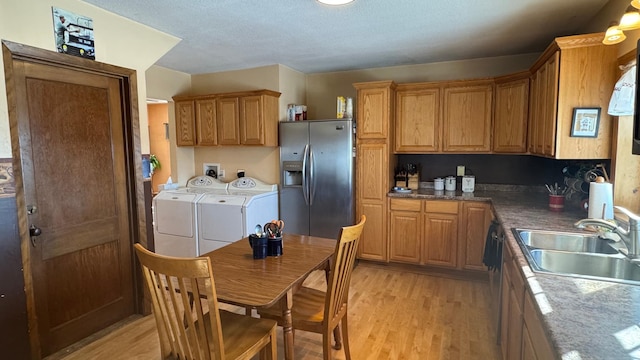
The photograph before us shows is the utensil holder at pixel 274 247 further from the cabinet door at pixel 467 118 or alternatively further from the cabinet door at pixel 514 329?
the cabinet door at pixel 467 118

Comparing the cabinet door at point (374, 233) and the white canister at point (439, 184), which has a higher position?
the white canister at point (439, 184)

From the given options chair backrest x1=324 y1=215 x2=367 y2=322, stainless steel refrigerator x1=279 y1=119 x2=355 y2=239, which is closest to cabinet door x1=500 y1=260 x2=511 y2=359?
chair backrest x1=324 y1=215 x2=367 y2=322

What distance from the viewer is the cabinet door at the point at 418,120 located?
12.4 feet

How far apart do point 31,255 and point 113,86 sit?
1292 mm

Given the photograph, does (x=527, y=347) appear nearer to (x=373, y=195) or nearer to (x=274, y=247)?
(x=274, y=247)

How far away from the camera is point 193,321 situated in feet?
4.84

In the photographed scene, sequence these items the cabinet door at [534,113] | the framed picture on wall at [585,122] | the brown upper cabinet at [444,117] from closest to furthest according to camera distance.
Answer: the framed picture on wall at [585,122]
the cabinet door at [534,113]
the brown upper cabinet at [444,117]

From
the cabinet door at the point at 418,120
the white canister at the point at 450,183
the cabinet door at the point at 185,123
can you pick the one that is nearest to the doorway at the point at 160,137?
the cabinet door at the point at 185,123

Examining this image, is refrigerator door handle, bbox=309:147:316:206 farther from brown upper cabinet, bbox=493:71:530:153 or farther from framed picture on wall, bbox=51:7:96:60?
framed picture on wall, bbox=51:7:96:60

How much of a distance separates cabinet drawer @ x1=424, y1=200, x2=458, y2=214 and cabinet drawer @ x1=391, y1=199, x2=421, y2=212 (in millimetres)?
92

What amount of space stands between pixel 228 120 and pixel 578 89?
3.46 m

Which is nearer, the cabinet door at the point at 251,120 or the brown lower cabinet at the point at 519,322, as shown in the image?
the brown lower cabinet at the point at 519,322

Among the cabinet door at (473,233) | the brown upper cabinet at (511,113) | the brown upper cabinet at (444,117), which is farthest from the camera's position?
the brown upper cabinet at (444,117)

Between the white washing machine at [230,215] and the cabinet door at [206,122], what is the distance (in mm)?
747
